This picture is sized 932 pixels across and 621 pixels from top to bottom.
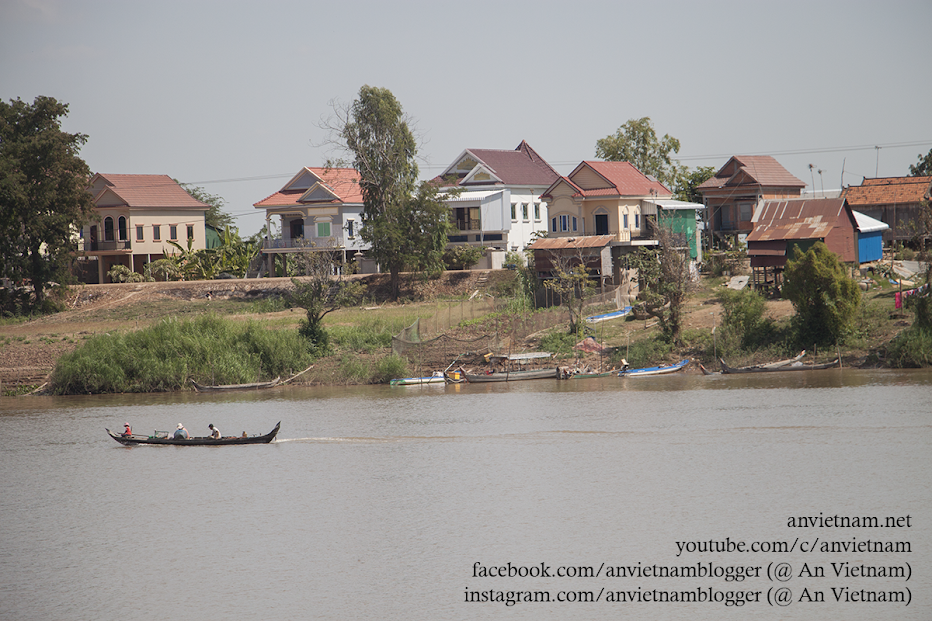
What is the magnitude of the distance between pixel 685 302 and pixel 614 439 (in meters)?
20.8

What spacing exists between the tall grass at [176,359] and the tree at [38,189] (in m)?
13.9

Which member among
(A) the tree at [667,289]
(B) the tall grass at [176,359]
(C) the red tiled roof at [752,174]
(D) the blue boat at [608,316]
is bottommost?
(B) the tall grass at [176,359]

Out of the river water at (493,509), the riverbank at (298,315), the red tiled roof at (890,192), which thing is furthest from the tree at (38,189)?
the red tiled roof at (890,192)

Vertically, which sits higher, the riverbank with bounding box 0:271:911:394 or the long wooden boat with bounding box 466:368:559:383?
the riverbank with bounding box 0:271:911:394

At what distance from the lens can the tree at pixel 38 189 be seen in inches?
2176

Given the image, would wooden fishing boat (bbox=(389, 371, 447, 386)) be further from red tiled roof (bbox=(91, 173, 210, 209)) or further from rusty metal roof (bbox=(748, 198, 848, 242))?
red tiled roof (bbox=(91, 173, 210, 209))

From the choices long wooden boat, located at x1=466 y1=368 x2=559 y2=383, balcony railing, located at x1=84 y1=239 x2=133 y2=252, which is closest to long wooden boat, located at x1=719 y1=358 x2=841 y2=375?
long wooden boat, located at x1=466 y1=368 x2=559 y2=383

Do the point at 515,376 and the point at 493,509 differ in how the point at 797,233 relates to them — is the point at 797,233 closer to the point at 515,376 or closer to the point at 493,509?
the point at 515,376

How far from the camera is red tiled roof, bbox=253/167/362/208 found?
69438 mm

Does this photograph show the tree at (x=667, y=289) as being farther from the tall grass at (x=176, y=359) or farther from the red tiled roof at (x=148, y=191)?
the red tiled roof at (x=148, y=191)

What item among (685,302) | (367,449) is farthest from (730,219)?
(367,449)

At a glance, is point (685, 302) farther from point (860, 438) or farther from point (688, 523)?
point (688, 523)

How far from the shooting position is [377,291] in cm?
6159

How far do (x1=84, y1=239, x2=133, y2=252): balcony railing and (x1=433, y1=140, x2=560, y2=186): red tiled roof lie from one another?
23769 mm
